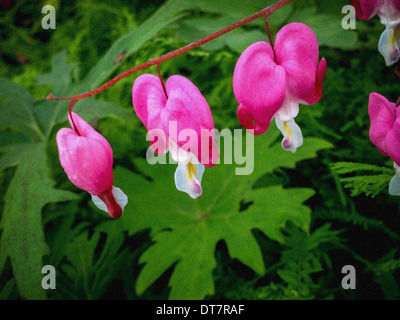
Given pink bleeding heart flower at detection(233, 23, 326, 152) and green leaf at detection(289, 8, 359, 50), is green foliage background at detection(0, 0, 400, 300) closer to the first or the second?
green leaf at detection(289, 8, 359, 50)

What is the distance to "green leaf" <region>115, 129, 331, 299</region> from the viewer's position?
3.26 ft

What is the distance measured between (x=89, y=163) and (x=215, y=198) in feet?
1.99

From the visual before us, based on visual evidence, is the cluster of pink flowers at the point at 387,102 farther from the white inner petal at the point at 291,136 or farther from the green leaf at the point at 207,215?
the green leaf at the point at 207,215

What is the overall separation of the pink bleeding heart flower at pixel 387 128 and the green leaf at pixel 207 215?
36 cm

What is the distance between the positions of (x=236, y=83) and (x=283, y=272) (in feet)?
1.83

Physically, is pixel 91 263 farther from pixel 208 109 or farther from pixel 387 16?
pixel 387 16

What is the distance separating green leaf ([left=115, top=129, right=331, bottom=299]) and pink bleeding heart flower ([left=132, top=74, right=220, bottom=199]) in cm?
41

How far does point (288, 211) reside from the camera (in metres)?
1.01

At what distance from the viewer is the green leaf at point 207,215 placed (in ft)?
3.26

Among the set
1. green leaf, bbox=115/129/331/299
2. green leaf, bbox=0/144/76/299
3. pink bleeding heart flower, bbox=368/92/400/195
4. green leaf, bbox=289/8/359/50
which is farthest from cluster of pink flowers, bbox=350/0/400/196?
green leaf, bbox=0/144/76/299

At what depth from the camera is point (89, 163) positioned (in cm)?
62

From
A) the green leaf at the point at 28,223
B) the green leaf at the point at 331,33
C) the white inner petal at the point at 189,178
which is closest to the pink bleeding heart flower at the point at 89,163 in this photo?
the white inner petal at the point at 189,178
